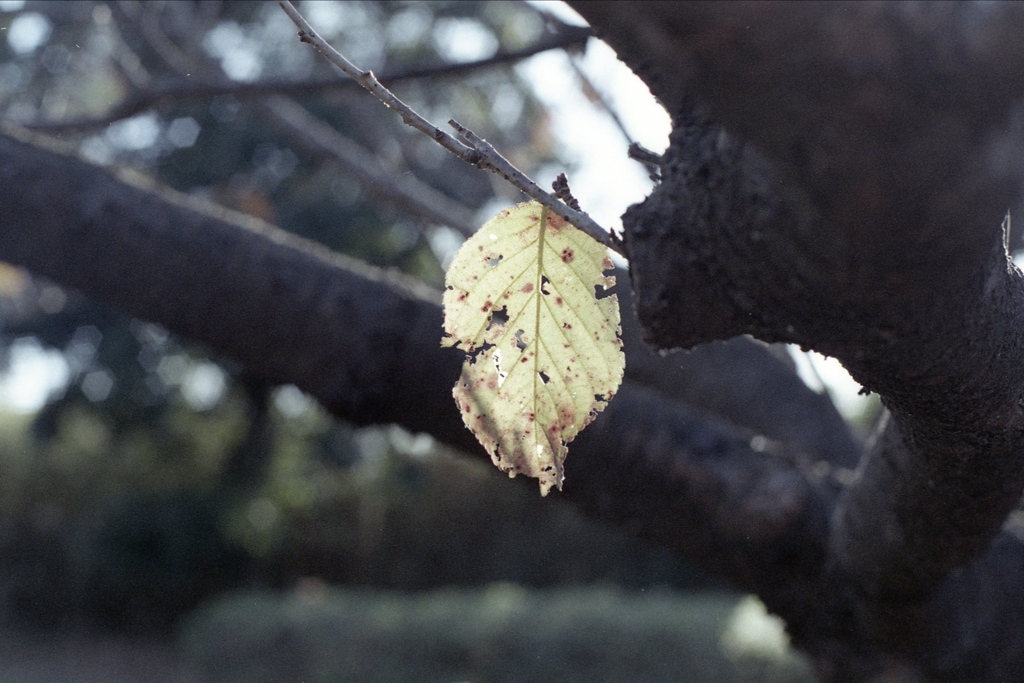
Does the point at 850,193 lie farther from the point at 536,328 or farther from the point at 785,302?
the point at 536,328

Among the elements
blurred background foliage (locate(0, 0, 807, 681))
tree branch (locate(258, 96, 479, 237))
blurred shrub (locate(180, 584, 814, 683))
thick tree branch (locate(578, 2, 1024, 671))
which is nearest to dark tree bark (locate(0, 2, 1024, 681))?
Answer: thick tree branch (locate(578, 2, 1024, 671))

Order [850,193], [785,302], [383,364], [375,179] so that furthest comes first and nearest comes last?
1. [375,179]
2. [383,364]
3. [785,302]
4. [850,193]

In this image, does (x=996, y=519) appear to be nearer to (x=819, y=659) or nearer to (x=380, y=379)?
(x=819, y=659)

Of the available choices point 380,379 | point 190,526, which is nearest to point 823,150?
point 380,379

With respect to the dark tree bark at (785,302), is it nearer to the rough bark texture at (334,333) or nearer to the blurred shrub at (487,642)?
the rough bark texture at (334,333)

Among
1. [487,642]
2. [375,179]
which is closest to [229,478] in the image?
[487,642]

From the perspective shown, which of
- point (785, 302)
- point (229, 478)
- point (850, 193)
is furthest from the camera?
point (229, 478)

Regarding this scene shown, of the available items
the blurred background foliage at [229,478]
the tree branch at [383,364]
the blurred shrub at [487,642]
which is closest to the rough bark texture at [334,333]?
the tree branch at [383,364]
